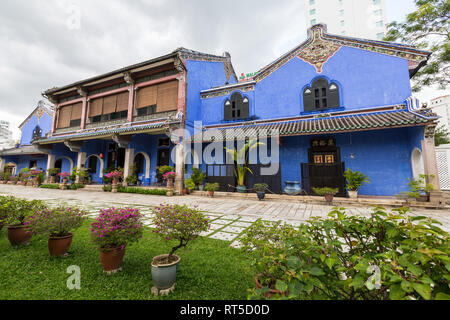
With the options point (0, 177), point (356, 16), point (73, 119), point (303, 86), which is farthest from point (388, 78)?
point (356, 16)

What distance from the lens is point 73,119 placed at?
16.1 meters

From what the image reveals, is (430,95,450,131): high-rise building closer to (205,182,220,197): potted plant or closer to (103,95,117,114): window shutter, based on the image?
(205,182,220,197): potted plant

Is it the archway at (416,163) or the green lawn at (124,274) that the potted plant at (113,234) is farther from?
the archway at (416,163)

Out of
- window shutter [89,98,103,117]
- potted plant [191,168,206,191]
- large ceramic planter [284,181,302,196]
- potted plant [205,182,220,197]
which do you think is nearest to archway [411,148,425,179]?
large ceramic planter [284,181,302,196]

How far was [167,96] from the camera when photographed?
12383 millimetres

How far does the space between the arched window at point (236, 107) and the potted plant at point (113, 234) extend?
10.2 meters

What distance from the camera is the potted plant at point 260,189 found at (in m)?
8.55

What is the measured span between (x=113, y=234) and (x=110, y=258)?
356mm

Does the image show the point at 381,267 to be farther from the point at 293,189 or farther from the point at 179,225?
the point at 293,189

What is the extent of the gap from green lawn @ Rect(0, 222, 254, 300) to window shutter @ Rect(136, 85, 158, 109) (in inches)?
439

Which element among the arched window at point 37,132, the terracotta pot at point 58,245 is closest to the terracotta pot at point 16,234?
the terracotta pot at point 58,245

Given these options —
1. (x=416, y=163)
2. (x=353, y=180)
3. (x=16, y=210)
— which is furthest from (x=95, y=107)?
(x=416, y=163)
